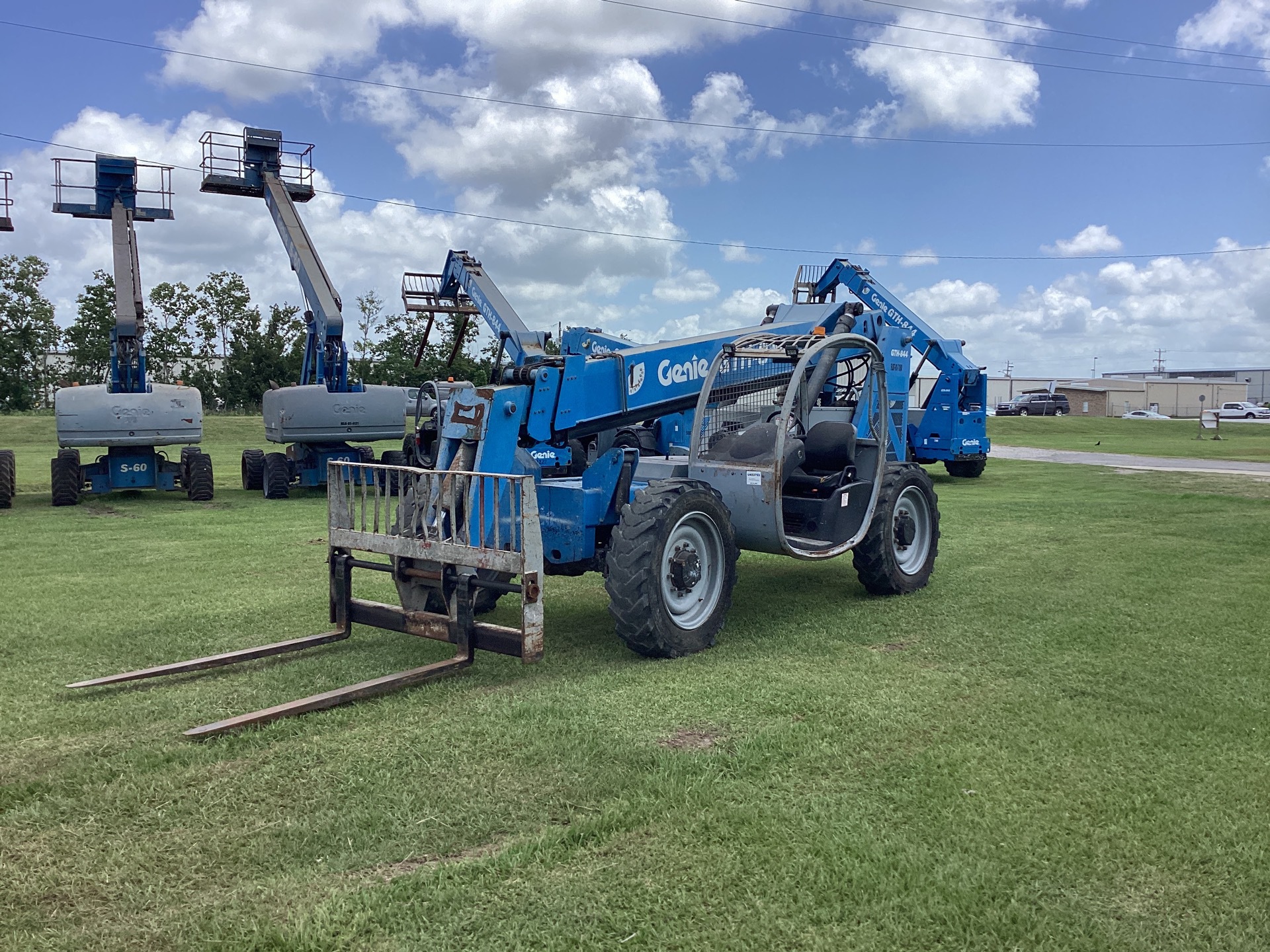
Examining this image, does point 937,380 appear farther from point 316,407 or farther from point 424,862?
point 424,862

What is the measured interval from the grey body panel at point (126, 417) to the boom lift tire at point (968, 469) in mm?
14815

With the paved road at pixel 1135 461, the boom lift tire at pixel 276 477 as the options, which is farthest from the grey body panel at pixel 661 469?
the paved road at pixel 1135 461

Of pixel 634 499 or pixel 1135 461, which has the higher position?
pixel 634 499

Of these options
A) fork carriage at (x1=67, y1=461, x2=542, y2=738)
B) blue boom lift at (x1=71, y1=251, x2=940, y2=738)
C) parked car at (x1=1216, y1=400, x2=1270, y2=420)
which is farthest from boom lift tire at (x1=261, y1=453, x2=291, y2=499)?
parked car at (x1=1216, y1=400, x2=1270, y2=420)

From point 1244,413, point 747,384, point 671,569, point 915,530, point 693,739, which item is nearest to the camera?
point 693,739

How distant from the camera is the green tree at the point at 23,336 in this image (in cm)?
3962

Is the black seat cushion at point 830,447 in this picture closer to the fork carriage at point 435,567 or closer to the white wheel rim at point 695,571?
the white wheel rim at point 695,571

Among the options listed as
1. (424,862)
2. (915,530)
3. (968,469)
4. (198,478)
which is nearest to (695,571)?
Result: (915,530)

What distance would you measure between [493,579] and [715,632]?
5.16 feet

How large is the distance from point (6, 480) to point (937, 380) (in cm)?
1648

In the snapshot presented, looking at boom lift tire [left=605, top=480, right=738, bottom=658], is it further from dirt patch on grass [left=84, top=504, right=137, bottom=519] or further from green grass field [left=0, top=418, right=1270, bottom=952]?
dirt patch on grass [left=84, top=504, right=137, bottom=519]

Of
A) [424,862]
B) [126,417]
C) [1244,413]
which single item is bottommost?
[424,862]

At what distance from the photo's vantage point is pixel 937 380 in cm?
1991

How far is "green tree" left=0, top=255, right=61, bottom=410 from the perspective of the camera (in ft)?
→ 130
